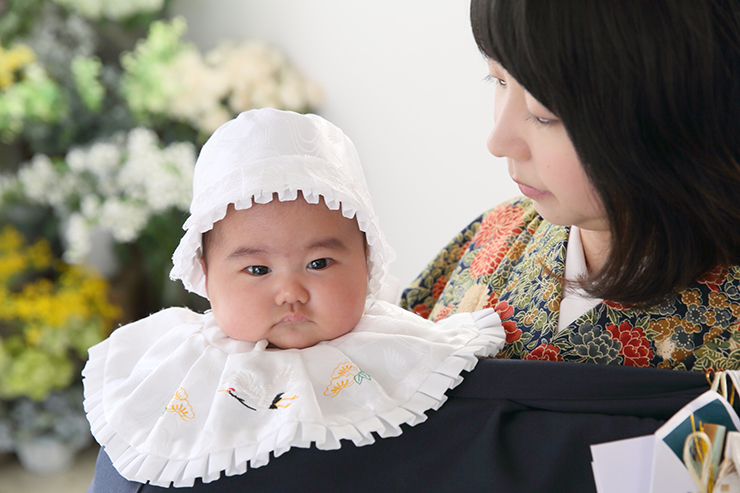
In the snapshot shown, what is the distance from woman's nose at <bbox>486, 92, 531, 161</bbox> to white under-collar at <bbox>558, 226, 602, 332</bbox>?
22cm

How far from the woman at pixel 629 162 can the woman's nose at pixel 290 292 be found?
315 mm

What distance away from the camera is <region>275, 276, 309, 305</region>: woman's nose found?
96cm

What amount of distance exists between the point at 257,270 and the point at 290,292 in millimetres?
70

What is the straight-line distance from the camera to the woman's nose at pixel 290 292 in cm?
96

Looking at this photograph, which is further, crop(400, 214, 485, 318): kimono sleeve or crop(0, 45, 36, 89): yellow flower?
crop(0, 45, 36, 89): yellow flower

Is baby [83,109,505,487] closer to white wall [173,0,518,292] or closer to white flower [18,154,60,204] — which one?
white wall [173,0,518,292]

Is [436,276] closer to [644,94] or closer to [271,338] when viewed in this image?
[271,338]

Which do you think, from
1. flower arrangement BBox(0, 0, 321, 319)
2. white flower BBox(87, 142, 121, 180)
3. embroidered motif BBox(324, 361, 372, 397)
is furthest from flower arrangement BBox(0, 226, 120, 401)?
embroidered motif BBox(324, 361, 372, 397)

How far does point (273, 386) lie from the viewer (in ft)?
2.93

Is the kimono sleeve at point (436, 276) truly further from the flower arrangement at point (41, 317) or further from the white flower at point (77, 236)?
the flower arrangement at point (41, 317)

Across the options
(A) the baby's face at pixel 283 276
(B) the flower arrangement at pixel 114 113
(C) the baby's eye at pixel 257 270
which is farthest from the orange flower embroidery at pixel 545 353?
(B) the flower arrangement at pixel 114 113

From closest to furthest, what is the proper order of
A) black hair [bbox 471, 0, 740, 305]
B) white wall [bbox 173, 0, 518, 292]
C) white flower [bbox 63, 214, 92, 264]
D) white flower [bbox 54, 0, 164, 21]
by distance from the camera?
black hair [bbox 471, 0, 740, 305] < white wall [bbox 173, 0, 518, 292] < white flower [bbox 63, 214, 92, 264] < white flower [bbox 54, 0, 164, 21]

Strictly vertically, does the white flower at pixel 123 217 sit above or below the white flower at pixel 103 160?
below

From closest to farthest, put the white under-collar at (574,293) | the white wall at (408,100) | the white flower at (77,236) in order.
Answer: the white under-collar at (574,293) < the white wall at (408,100) < the white flower at (77,236)
